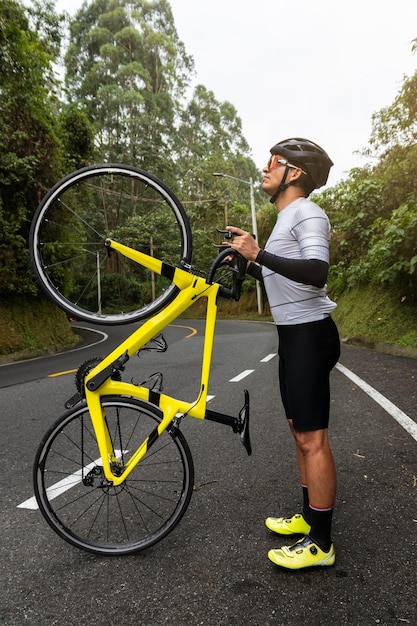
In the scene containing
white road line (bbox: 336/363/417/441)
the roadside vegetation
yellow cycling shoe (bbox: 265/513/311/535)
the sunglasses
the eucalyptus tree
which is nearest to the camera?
the sunglasses

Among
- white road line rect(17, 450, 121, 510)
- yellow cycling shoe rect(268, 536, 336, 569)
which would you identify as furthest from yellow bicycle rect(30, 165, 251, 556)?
yellow cycling shoe rect(268, 536, 336, 569)

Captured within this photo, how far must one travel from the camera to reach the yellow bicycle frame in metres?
2.26

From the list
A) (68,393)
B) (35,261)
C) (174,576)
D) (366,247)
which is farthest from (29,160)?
(174,576)

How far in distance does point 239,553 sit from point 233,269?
4.77 feet

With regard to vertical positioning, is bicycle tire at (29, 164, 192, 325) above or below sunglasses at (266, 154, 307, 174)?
below

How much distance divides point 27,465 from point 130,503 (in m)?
1.22

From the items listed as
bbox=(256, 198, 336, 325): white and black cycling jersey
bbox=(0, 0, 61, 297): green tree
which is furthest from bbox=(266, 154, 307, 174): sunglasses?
bbox=(0, 0, 61, 297): green tree

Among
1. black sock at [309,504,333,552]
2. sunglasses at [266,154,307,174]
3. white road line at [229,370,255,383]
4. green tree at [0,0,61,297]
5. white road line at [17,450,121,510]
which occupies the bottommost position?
white road line at [229,370,255,383]

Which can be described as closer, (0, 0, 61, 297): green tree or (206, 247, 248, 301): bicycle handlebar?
(206, 247, 248, 301): bicycle handlebar

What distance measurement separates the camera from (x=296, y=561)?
2.14 meters

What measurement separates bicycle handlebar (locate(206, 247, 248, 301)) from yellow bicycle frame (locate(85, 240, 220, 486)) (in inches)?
2.0

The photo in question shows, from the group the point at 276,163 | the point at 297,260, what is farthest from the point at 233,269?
the point at 276,163

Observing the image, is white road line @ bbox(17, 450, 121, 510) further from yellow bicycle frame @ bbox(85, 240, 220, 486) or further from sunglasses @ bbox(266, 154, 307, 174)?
sunglasses @ bbox(266, 154, 307, 174)

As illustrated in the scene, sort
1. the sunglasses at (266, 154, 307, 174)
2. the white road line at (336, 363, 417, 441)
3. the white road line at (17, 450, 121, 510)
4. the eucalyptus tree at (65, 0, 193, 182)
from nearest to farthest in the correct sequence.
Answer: the sunglasses at (266, 154, 307, 174) → the white road line at (17, 450, 121, 510) → the white road line at (336, 363, 417, 441) → the eucalyptus tree at (65, 0, 193, 182)
